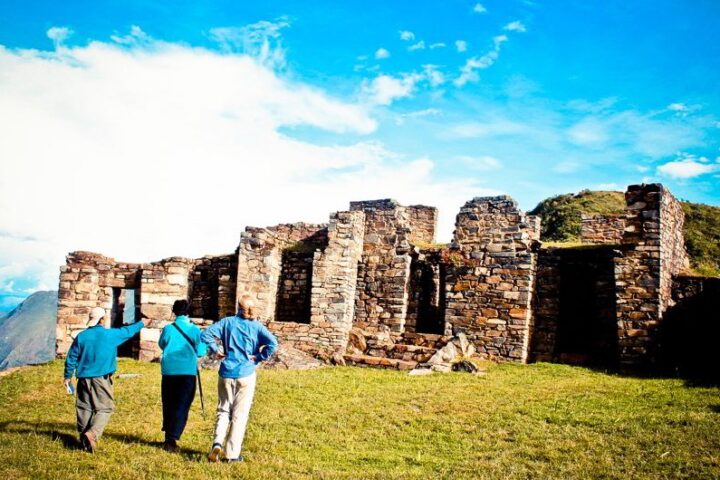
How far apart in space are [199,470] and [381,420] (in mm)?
3874

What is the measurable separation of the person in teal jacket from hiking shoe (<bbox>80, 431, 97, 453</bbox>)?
952 mm

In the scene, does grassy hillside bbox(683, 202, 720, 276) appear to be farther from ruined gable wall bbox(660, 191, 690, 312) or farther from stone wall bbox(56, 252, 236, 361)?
stone wall bbox(56, 252, 236, 361)

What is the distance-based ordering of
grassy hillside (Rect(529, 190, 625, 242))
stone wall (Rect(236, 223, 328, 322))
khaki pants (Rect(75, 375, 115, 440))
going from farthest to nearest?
grassy hillside (Rect(529, 190, 625, 242)), stone wall (Rect(236, 223, 328, 322)), khaki pants (Rect(75, 375, 115, 440))

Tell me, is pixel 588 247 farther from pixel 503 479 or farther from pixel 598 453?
pixel 503 479

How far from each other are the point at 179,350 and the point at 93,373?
4.60ft

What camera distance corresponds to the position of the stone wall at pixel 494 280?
52.9 ft

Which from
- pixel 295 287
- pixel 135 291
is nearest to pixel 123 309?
pixel 135 291

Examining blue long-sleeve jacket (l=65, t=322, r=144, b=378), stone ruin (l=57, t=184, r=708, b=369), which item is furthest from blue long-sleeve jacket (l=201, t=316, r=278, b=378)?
stone ruin (l=57, t=184, r=708, b=369)

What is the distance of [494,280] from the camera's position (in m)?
16.6

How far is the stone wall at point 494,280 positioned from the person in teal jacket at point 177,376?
34.6ft

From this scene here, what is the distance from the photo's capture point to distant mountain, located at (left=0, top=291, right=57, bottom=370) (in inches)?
5305

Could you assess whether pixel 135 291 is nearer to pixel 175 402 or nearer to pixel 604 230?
pixel 175 402

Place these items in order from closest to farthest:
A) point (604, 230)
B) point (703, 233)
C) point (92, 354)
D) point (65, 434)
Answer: point (92, 354), point (65, 434), point (604, 230), point (703, 233)

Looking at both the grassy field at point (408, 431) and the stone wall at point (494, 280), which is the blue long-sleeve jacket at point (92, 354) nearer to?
the grassy field at point (408, 431)
